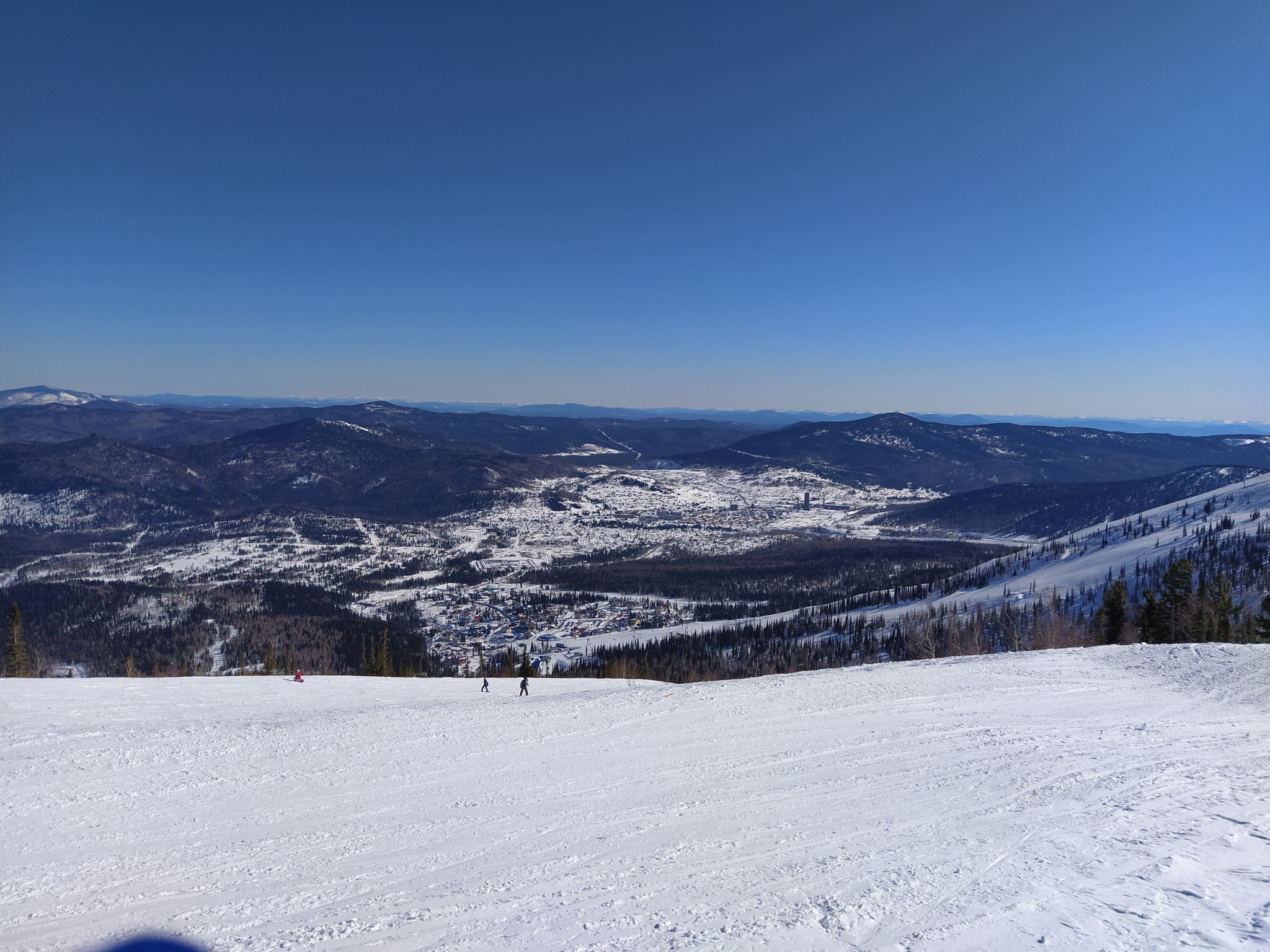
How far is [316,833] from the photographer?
12.5m

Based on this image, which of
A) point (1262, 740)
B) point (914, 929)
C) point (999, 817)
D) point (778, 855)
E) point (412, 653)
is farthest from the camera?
point (412, 653)

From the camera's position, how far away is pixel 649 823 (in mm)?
12852

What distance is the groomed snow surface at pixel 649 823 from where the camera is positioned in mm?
8836

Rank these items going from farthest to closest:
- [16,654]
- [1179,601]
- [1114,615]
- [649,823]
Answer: [1114,615] → [1179,601] → [16,654] → [649,823]

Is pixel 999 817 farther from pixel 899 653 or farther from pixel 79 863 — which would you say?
pixel 899 653

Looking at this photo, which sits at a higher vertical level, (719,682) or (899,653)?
(719,682)

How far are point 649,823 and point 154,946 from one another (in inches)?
341

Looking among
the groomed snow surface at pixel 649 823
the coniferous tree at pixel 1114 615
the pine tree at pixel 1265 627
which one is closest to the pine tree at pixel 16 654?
the groomed snow surface at pixel 649 823

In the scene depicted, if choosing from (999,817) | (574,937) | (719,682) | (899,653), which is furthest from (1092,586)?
(574,937)

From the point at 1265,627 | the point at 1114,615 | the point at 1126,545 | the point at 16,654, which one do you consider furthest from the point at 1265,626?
the point at 1126,545

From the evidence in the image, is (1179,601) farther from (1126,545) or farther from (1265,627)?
(1126,545)

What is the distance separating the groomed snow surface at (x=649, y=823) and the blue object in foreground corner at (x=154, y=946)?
248 mm

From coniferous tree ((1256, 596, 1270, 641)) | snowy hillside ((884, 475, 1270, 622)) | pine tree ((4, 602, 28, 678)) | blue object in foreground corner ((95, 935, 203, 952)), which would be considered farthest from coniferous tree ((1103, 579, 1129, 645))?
pine tree ((4, 602, 28, 678))

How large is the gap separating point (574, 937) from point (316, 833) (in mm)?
7317
